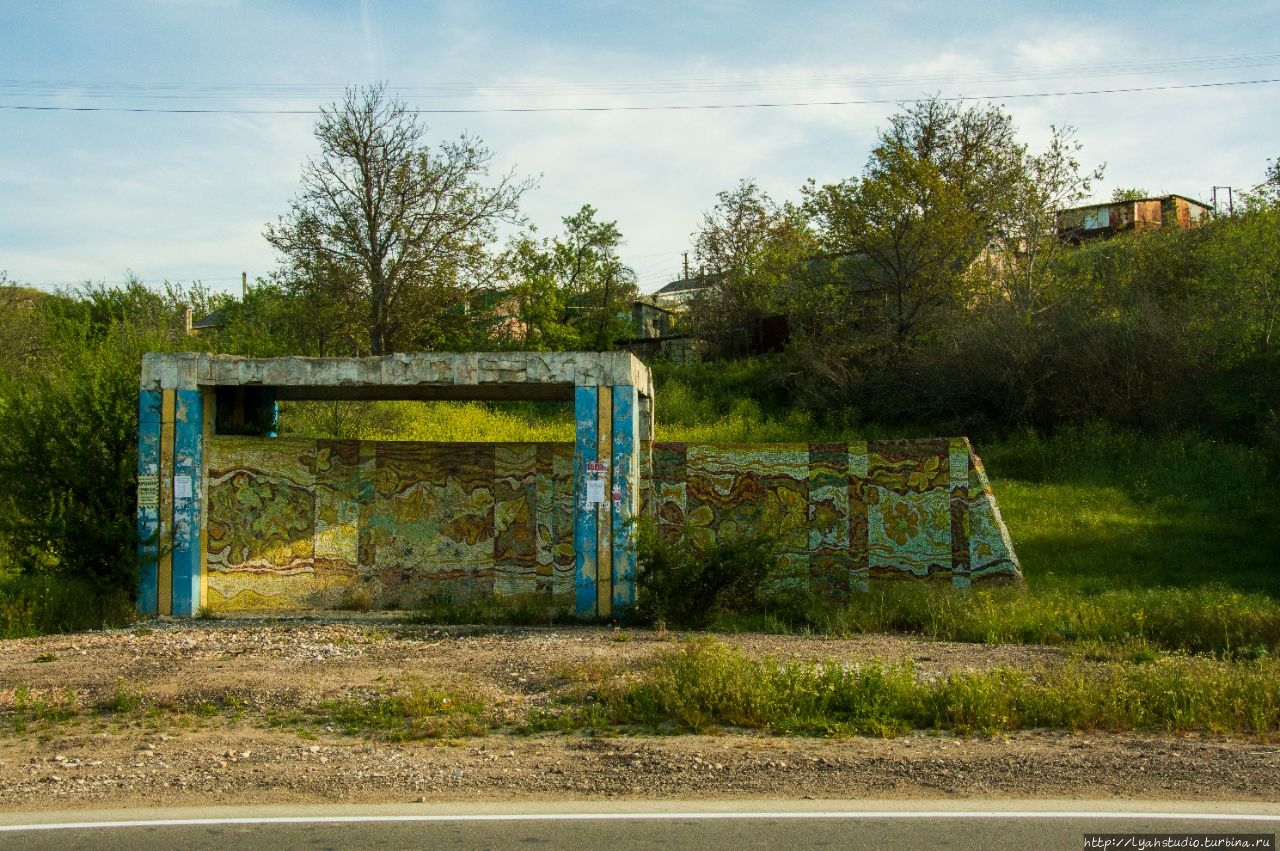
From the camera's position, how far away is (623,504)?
41.2 ft

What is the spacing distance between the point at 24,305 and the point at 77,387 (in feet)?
90.1

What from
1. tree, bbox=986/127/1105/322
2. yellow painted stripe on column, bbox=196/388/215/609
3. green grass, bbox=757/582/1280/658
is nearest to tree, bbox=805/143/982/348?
tree, bbox=986/127/1105/322

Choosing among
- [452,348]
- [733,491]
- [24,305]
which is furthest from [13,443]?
[24,305]

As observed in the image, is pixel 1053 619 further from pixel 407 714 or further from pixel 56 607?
pixel 56 607

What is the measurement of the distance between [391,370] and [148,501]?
3.33 m

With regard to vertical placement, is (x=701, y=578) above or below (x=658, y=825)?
above

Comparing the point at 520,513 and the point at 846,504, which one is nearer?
the point at 846,504

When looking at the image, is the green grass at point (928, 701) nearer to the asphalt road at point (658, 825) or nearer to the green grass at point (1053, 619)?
the asphalt road at point (658, 825)

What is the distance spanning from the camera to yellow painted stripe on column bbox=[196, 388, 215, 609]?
12805mm

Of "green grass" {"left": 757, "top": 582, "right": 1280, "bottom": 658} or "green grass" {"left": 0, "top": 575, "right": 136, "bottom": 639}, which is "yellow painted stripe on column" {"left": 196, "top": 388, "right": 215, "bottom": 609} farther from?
"green grass" {"left": 757, "top": 582, "right": 1280, "bottom": 658}

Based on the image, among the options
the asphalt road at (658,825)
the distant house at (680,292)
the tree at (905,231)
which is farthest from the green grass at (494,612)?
the distant house at (680,292)

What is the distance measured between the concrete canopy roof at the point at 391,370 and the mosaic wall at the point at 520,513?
4.13 ft

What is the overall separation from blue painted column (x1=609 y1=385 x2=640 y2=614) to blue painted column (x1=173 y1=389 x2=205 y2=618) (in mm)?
5099

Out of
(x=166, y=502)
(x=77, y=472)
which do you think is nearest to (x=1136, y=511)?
(x=166, y=502)
